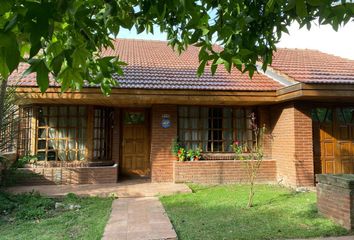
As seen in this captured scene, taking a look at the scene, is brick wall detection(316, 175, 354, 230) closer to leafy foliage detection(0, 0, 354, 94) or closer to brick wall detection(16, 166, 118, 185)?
leafy foliage detection(0, 0, 354, 94)

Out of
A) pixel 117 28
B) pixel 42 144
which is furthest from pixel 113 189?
pixel 117 28

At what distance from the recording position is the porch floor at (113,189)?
26.2ft

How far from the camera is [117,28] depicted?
308 cm

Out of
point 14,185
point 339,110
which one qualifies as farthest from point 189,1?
point 339,110

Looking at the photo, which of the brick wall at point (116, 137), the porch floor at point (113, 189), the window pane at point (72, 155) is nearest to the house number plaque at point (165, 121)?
the brick wall at point (116, 137)

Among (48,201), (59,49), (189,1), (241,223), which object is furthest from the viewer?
(48,201)

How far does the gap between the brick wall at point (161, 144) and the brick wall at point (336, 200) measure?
4.92m

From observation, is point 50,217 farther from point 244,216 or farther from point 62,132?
point 62,132

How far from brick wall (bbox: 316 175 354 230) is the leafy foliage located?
3.39 meters

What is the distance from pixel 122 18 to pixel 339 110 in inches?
356

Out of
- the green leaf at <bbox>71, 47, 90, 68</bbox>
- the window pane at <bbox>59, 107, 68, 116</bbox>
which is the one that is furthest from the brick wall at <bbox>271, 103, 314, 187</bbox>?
the green leaf at <bbox>71, 47, 90, 68</bbox>

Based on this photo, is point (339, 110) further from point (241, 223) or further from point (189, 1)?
point (189, 1)

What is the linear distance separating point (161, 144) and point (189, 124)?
1.24 m

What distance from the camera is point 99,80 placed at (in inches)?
120
